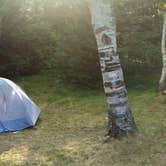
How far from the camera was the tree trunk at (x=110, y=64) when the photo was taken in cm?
646

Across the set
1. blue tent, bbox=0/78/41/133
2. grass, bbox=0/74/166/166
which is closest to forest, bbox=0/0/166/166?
grass, bbox=0/74/166/166

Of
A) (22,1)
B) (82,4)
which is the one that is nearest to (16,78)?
(22,1)

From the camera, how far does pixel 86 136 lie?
711 cm

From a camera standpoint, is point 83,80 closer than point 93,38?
No

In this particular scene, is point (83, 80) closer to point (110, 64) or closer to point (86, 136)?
point (86, 136)

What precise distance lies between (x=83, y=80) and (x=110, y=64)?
4.82 m

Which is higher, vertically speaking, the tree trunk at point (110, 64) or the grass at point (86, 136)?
the tree trunk at point (110, 64)

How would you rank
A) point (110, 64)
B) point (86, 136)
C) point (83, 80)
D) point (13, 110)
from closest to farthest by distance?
point (110, 64)
point (86, 136)
point (13, 110)
point (83, 80)

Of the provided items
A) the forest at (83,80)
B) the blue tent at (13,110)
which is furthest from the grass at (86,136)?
the blue tent at (13,110)

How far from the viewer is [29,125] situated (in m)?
8.10

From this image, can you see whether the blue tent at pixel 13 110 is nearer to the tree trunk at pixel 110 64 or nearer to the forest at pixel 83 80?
the forest at pixel 83 80

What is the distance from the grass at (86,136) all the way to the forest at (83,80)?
2 centimetres

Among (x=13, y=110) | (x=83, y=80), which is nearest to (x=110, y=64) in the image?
(x=13, y=110)

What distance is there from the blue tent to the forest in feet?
0.66
